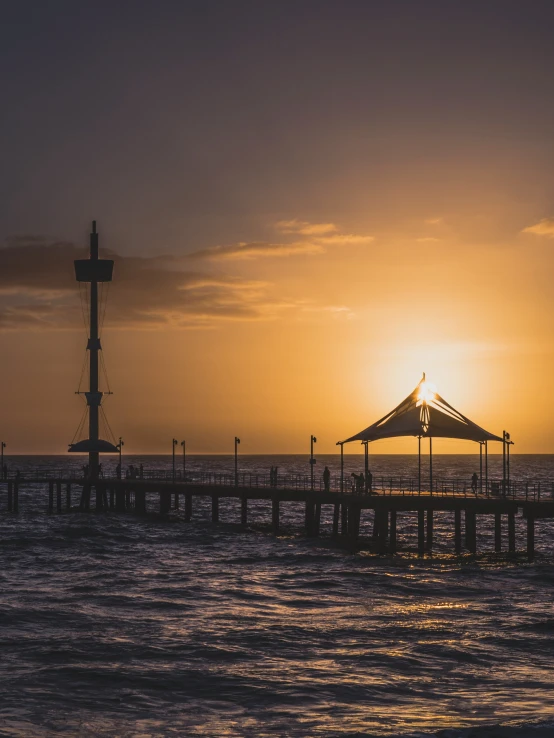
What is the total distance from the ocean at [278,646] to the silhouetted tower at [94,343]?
52.1 meters

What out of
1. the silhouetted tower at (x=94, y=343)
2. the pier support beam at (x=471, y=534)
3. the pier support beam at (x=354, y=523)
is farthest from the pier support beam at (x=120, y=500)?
the pier support beam at (x=471, y=534)

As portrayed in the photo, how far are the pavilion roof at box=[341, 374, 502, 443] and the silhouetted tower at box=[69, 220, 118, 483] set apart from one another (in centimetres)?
5508

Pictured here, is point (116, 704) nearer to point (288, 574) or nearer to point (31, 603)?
point (31, 603)

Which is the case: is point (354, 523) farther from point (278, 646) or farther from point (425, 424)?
point (278, 646)

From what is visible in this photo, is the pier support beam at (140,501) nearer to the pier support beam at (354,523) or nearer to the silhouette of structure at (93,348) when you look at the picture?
the silhouette of structure at (93,348)

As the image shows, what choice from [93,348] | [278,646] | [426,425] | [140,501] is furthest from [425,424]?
[93,348]

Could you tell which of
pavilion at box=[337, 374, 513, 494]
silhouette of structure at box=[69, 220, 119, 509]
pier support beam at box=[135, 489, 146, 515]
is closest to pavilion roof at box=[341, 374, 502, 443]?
pavilion at box=[337, 374, 513, 494]

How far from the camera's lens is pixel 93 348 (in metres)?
119

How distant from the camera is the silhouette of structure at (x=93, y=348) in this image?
375ft

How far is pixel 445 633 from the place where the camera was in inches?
1427

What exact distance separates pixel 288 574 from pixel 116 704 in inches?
1058

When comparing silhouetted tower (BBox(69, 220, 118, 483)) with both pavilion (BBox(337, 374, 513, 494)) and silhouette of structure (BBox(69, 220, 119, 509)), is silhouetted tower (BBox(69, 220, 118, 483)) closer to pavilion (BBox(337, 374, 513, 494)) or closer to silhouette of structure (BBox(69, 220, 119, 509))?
silhouette of structure (BBox(69, 220, 119, 509))

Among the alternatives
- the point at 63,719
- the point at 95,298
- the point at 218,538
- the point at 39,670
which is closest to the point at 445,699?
the point at 63,719

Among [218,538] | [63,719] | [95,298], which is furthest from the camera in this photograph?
[95,298]
